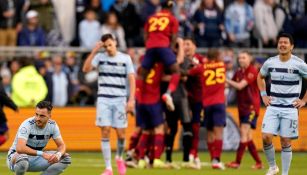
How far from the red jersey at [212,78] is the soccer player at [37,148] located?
265 inches

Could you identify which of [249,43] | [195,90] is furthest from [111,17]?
[195,90]

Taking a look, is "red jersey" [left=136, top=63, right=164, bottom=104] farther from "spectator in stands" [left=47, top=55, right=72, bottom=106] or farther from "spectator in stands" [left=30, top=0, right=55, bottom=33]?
"spectator in stands" [left=30, top=0, right=55, bottom=33]

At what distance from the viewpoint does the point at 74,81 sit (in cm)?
2983

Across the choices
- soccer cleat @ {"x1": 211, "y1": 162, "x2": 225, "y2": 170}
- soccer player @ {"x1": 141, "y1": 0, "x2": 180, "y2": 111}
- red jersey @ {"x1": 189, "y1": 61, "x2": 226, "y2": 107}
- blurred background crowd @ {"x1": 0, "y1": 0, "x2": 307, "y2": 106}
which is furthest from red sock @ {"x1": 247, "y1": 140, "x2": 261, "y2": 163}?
blurred background crowd @ {"x1": 0, "y1": 0, "x2": 307, "y2": 106}

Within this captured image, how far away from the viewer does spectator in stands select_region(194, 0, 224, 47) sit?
3095 cm

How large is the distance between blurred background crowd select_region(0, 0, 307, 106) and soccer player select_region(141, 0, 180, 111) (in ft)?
20.3

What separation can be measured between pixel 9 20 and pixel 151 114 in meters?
9.05

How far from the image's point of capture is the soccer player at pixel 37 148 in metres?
17.3

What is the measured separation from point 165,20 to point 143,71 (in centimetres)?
107

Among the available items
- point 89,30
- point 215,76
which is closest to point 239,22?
point 89,30

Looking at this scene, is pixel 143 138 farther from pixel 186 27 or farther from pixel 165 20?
pixel 186 27

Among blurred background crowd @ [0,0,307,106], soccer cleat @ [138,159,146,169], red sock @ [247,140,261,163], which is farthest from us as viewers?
blurred background crowd @ [0,0,307,106]

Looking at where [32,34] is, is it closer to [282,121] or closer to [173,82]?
[173,82]

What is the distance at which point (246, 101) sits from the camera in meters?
24.4
